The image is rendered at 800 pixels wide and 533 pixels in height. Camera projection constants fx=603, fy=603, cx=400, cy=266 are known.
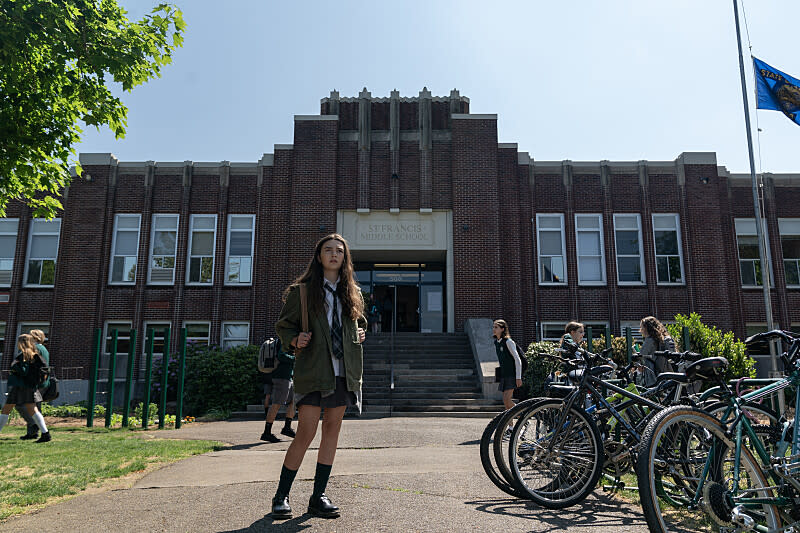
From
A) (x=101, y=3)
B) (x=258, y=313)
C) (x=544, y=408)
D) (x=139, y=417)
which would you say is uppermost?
(x=101, y=3)

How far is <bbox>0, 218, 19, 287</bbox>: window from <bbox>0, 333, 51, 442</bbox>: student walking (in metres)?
14.7

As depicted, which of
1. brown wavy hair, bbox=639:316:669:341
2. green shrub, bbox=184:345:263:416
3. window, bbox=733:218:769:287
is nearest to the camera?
brown wavy hair, bbox=639:316:669:341

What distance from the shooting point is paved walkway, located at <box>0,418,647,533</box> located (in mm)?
4016

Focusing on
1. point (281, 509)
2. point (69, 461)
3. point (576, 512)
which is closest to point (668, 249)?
point (576, 512)

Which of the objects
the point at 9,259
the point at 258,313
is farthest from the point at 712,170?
the point at 9,259

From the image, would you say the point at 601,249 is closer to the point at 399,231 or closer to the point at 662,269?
the point at 662,269

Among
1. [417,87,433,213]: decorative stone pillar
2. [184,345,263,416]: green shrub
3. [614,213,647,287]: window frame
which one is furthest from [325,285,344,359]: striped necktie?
[614,213,647,287]: window frame

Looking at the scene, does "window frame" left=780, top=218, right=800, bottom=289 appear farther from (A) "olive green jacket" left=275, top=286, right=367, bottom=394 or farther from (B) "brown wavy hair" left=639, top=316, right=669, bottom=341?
(A) "olive green jacket" left=275, top=286, right=367, bottom=394

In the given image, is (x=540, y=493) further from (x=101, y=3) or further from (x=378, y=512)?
(x=101, y=3)

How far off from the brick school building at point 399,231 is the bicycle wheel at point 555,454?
16.4 m

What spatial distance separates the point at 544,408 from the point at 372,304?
18349mm

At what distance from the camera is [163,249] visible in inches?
889

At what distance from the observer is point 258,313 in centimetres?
2184

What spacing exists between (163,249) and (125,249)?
1378 millimetres
